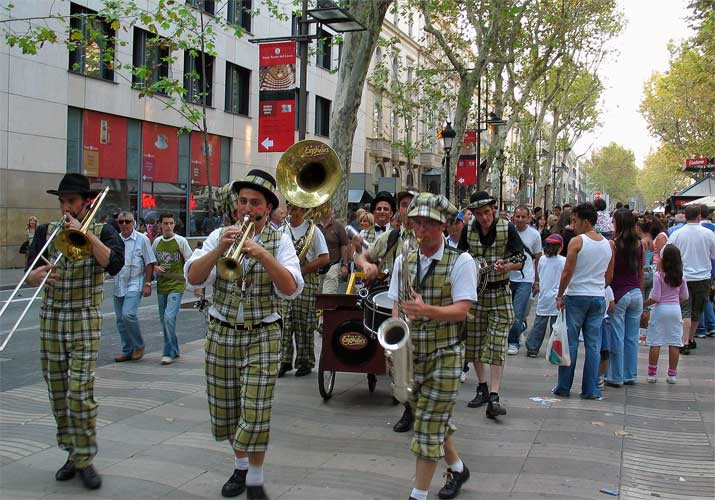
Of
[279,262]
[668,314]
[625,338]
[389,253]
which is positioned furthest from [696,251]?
[279,262]

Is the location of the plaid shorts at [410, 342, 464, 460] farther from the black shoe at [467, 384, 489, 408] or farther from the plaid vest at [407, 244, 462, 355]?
the black shoe at [467, 384, 489, 408]

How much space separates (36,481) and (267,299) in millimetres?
2057

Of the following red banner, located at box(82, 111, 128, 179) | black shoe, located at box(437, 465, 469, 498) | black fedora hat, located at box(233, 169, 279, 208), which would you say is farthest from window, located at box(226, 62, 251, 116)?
black shoe, located at box(437, 465, 469, 498)

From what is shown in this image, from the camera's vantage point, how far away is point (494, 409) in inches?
254

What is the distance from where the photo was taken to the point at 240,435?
4.22m

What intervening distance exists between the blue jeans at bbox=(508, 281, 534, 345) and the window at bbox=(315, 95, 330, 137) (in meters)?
25.3

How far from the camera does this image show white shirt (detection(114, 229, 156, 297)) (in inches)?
349

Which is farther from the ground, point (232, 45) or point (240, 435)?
point (232, 45)

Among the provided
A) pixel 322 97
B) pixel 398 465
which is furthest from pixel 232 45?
pixel 398 465

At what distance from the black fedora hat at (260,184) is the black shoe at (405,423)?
8.19 feet

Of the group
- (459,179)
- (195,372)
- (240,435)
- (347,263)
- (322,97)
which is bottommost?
(195,372)

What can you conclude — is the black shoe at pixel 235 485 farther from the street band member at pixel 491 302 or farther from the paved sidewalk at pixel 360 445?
the street band member at pixel 491 302

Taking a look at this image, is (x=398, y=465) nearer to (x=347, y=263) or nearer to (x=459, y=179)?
(x=347, y=263)

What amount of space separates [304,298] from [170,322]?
208 cm
